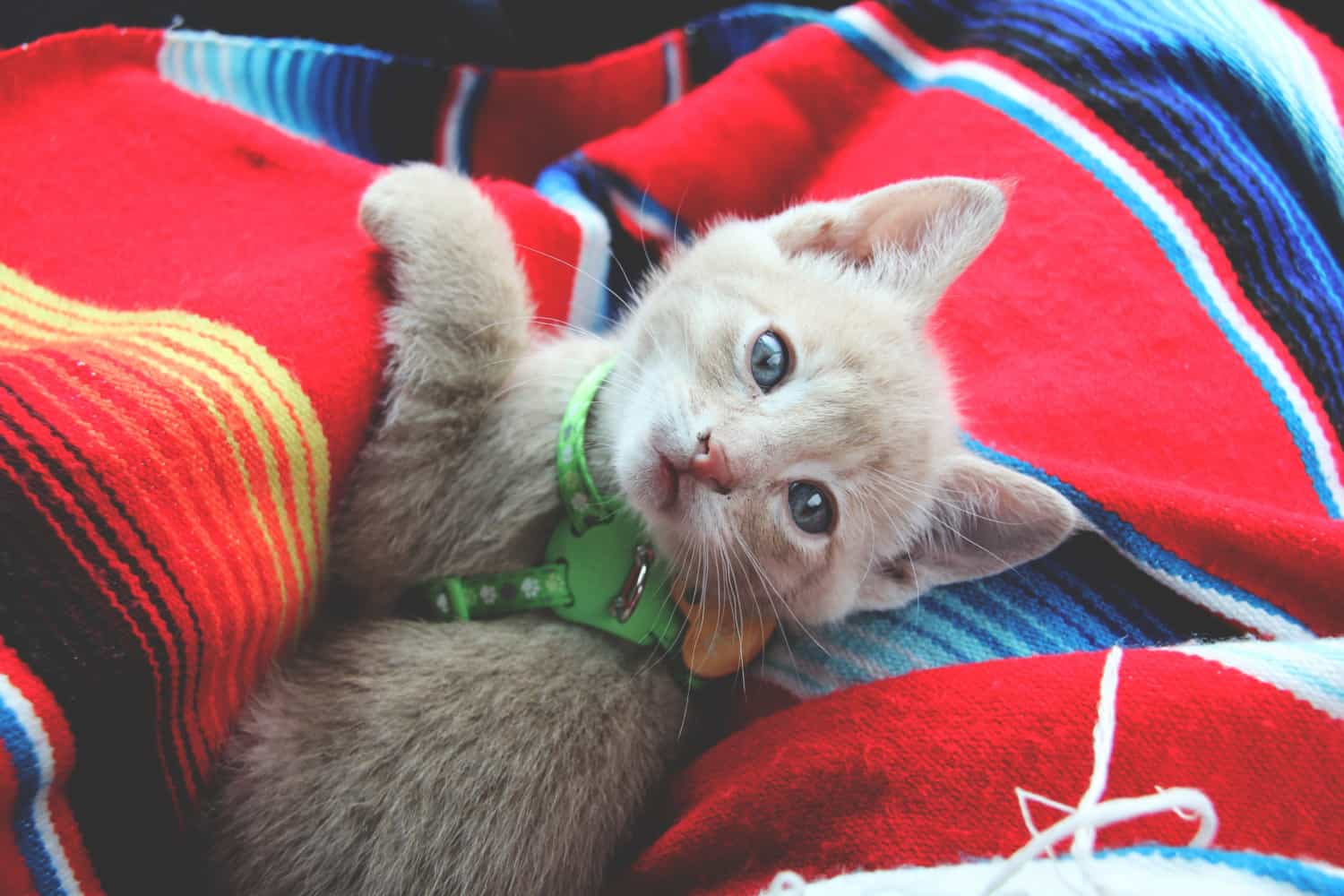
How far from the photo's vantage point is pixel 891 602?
3.67 ft

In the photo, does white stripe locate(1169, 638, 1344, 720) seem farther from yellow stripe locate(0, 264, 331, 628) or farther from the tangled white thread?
yellow stripe locate(0, 264, 331, 628)

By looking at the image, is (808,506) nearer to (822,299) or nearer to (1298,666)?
(822,299)

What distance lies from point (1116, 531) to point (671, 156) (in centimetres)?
97

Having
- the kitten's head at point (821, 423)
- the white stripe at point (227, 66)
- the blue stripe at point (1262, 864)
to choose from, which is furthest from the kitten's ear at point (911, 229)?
the white stripe at point (227, 66)

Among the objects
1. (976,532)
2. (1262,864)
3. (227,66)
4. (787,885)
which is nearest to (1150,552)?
(976,532)

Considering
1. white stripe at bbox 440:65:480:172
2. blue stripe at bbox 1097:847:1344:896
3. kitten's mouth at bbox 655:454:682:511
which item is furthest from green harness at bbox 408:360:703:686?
white stripe at bbox 440:65:480:172

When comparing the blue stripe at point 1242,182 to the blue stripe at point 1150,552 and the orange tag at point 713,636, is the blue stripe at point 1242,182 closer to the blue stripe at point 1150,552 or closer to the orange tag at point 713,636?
the blue stripe at point 1150,552

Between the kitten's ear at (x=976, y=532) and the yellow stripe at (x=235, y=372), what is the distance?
2.38 ft

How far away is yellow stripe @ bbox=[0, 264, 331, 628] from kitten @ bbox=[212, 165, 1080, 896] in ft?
0.30

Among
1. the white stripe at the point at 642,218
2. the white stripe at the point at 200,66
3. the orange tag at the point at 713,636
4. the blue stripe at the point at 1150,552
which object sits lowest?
the orange tag at the point at 713,636

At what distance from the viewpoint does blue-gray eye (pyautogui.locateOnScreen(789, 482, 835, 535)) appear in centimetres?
102

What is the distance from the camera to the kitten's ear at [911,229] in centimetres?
104

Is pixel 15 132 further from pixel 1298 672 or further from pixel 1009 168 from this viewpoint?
pixel 1298 672

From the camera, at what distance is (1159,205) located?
1319mm
